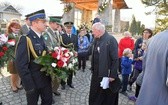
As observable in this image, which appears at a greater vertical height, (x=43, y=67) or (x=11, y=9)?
(x=11, y=9)

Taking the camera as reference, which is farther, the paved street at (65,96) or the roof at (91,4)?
the roof at (91,4)

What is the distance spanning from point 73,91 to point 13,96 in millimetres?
1624

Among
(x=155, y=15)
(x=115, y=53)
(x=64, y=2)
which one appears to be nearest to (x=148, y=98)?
(x=115, y=53)

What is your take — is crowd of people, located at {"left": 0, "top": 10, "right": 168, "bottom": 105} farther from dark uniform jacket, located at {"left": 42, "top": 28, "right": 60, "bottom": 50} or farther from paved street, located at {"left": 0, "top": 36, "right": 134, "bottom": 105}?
paved street, located at {"left": 0, "top": 36, "right": 134, "bottom": 105}

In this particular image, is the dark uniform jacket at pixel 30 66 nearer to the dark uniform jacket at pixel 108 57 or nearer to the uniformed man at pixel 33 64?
the uniformed man at pixel 33 64

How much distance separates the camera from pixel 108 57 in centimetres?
484

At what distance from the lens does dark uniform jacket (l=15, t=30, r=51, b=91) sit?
3.61 m

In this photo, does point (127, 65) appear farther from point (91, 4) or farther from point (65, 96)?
point (91, 4)

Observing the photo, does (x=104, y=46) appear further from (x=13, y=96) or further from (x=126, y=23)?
(x=126, y=23)

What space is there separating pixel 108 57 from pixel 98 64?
0.26 meters

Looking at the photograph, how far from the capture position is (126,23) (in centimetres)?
4053

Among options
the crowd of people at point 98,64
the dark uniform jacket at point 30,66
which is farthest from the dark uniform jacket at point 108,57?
the dark uniform jacket at point 30,66

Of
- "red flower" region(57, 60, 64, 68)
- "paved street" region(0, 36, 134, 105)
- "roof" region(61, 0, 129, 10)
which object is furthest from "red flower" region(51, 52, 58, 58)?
"roof" region(61, 0, 129, 10)

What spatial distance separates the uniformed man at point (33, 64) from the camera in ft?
11.9
